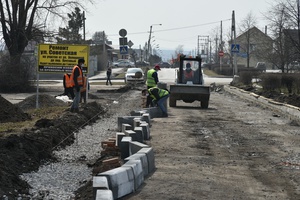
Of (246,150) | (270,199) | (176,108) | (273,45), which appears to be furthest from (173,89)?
(273,45)

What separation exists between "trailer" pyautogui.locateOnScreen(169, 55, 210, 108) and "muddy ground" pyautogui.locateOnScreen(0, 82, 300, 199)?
14.0 feet

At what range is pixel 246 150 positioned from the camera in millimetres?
13484

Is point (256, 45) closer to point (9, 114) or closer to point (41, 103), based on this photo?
point (41, 103)

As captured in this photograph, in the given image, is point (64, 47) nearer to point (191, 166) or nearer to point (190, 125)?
point (190, 125)

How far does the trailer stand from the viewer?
25609mm

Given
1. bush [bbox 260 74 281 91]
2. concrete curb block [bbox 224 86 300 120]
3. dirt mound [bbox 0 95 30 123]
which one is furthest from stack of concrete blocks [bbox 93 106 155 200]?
bush [bbox 260 74 281 91]

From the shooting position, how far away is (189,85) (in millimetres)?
25672

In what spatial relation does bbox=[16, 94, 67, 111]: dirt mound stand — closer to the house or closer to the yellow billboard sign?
the yellow billboard sign

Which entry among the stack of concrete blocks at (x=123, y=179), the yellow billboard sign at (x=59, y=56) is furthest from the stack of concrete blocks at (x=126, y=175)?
the yellow billboard sign at (x=59, y=56)

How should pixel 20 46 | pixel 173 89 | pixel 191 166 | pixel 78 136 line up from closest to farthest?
pixel 191 166, pixel 78 136, pixel 173 89, pixel 20 46

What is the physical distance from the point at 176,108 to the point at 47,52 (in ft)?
18.7

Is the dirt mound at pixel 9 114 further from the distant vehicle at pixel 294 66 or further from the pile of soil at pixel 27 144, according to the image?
the distant vehicle at pixel 294 66

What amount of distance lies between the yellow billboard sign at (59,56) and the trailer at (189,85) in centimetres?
413

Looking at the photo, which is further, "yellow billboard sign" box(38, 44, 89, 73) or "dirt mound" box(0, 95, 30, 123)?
"yellow billboard sign" box(38, 44, 89, 73)
